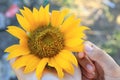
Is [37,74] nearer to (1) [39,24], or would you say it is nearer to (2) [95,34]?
(1) [39,24]

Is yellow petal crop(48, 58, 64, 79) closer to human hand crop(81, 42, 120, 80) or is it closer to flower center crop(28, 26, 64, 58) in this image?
flower center crop(28, 26, 64, 58)

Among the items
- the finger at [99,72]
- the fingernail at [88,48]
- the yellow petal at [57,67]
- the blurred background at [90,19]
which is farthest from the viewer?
the blurred background at [90,19]

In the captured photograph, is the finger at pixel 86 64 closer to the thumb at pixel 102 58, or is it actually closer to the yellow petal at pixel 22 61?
the thumb at pixel 102 58

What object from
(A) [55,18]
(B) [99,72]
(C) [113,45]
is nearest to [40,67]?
(A) [55,18]

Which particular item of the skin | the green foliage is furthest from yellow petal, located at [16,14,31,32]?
the green foliage

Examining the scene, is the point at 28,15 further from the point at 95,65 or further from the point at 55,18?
the point at 95,65

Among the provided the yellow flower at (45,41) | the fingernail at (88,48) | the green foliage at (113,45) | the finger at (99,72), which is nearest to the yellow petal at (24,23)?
the yellow flower at (45,41)
